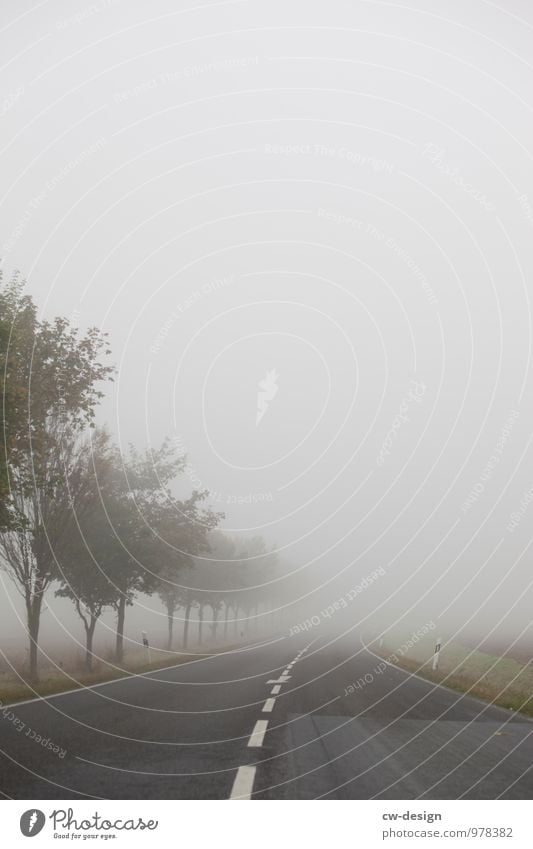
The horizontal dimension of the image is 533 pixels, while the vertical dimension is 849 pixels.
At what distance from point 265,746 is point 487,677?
1415cm

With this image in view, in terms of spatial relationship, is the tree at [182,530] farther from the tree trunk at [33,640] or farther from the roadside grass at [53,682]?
the tree trunk at [33,640]

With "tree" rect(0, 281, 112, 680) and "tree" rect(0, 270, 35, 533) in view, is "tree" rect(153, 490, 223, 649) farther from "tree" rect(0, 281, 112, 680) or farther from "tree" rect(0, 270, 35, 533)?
"tree" rect(0, 270, 35, 533)

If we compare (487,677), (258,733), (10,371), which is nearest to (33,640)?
(10,371)

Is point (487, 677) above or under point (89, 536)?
under

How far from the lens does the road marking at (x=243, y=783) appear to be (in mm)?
5836

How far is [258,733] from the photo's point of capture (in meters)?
9.46

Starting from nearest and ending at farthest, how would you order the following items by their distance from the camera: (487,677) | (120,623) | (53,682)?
1. (53,682)
2. (487,677)
3. (120,623)

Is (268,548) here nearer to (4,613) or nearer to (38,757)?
(4,613)

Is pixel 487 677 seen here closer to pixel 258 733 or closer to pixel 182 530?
pixel 258 733

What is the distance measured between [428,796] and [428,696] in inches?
389

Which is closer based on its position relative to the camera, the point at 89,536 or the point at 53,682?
the point at 53,682

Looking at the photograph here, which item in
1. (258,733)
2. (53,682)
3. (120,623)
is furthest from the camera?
(120,623)

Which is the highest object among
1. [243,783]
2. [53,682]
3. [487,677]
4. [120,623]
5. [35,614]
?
[120,623]
